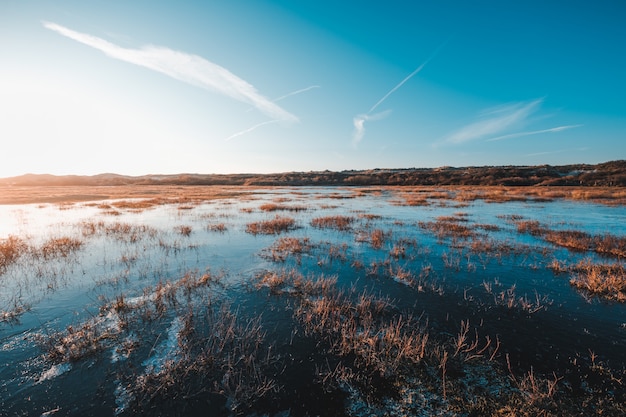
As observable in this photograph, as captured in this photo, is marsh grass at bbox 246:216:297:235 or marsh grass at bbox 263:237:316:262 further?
marsh grass at bbox 246:216:297:235

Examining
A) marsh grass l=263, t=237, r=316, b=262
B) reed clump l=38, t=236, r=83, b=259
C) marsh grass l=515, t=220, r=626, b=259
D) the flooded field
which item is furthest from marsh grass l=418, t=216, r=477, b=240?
reed clump l=38, t=236, r=83, b=259

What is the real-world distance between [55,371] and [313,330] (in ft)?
20.7

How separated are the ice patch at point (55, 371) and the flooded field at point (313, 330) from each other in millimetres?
37

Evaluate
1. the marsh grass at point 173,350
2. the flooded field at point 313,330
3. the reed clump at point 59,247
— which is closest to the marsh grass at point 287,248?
the flooded field at point 313,330

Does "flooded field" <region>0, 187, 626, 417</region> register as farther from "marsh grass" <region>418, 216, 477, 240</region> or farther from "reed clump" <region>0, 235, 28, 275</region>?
"marsh grass" <region>418, 216, 477, 240</region>

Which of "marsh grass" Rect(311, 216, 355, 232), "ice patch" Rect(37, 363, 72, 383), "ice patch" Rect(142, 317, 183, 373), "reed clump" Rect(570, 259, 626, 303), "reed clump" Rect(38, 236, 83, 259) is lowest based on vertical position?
"reed clump" Rect(570, 259, 626, 303)

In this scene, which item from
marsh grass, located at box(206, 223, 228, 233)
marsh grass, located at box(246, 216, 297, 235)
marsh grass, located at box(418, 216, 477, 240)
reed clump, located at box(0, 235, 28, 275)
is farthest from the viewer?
marsh grass, located at box(206, 223, 228, 233)

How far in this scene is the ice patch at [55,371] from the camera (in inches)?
239

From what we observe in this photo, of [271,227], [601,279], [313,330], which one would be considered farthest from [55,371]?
[601,279]

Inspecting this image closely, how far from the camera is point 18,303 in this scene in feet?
31.7

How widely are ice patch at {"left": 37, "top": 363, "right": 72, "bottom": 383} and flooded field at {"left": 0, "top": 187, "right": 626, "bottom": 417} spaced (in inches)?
1.4

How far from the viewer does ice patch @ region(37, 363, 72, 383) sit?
6.08 m

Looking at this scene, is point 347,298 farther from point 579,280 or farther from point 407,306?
point 579,280

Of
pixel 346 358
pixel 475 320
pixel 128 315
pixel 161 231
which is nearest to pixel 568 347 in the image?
pixel 475 320
